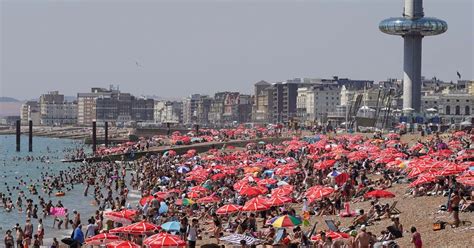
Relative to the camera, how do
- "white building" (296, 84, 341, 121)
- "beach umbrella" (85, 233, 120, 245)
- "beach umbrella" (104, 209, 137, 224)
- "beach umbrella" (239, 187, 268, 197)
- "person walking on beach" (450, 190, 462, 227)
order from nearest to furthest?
"person walking on beach" (450, 190, 462, 227)
"beach umbrella" (85, 233, 120, 245)
"beach umbrella" (104, 209, 137, 224)
"beach umbrella" (239, 187, 268, 197)
"white building" (296, 84, 341, 121)

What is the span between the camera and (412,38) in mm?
92375

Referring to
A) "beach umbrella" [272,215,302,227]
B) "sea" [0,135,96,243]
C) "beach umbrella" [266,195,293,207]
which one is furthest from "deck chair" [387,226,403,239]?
"sea" [0,135,96,243]

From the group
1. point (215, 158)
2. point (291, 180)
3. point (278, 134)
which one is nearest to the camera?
point (291, 180)

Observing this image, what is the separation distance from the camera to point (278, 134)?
→ 82.2 m

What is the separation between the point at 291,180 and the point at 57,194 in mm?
14711

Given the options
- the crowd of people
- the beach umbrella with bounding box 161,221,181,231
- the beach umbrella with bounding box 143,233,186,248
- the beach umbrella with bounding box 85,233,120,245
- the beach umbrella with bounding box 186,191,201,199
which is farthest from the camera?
the beach umbrella with bounding box 186,191,201,199

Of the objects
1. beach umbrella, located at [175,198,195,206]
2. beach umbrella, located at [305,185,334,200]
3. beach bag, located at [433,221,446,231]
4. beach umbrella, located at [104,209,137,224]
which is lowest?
beach umbrella, located at [175,198,195,206]

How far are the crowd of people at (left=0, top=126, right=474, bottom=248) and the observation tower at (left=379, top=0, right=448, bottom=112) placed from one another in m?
44.6

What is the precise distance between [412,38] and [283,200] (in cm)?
7077

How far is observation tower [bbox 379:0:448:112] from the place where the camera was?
299 ft

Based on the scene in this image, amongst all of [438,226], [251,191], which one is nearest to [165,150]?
[251,191]

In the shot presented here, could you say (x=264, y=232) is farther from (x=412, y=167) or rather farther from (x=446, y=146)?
(x=446, y=146)

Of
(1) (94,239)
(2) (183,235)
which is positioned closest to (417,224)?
(2) (183,235)

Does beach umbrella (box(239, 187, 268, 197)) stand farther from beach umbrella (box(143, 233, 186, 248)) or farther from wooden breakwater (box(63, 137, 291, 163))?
wooden breakwater (box(63, 137, 291, 163))
